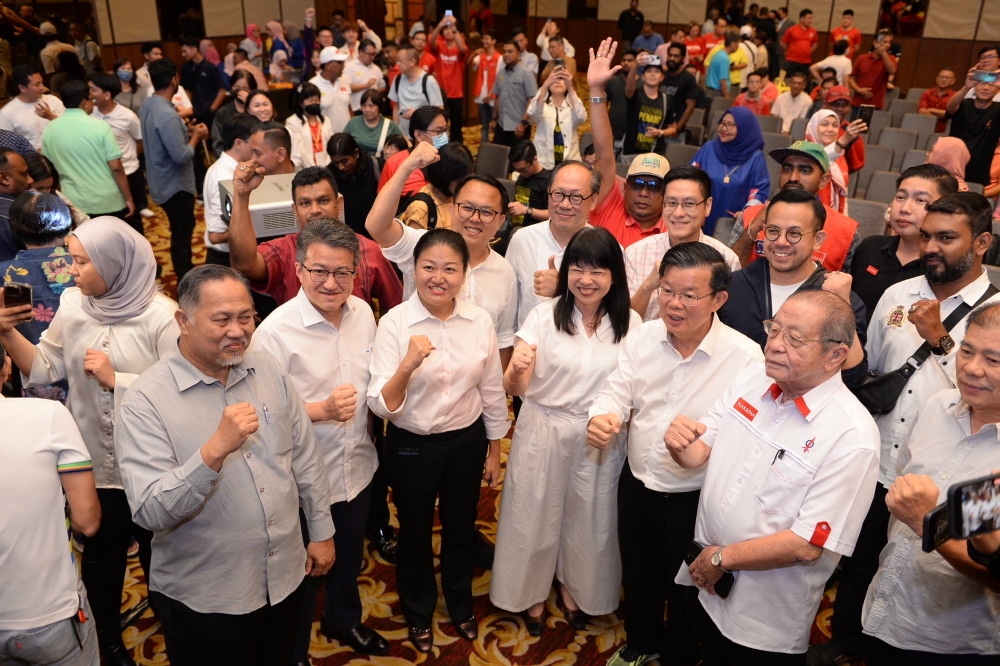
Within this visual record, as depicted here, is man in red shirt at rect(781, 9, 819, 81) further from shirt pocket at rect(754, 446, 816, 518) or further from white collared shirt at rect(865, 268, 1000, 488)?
shirt pocket at rect(754, 446, 816, 518)

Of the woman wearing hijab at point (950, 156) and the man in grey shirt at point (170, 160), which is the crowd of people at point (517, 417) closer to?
the woman wearing hijab at point (950, 156)

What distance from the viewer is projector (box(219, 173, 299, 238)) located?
3328 mm

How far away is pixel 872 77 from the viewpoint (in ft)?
30.9

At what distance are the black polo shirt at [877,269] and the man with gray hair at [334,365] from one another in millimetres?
2071

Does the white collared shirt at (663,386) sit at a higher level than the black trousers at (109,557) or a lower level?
higher

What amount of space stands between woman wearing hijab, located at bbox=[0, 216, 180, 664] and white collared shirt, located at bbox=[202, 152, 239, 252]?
64.2 inches

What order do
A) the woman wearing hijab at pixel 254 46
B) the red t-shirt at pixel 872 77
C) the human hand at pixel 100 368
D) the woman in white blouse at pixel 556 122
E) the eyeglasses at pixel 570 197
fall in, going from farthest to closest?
the woman wearing hijab at pixel 254 46
the red t-shirt at pixel 872 77
the woman in white blouse at pixel 556 122
the eyeglasses at pixel 570 197
the human hand at pixel 100 368

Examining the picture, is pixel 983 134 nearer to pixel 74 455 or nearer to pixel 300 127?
pixel 300 127

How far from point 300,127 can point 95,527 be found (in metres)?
4.41

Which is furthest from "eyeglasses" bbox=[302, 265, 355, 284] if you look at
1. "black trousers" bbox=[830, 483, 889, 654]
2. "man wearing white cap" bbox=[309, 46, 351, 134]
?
"man wearing white cap" bbox=[309, 46, 351, 134]

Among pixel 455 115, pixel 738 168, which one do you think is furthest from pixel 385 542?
pixel 455 115

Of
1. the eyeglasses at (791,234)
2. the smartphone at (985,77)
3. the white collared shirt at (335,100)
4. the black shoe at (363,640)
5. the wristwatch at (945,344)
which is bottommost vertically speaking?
the black shoe at (363,640)

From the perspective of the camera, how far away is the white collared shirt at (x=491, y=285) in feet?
9.86

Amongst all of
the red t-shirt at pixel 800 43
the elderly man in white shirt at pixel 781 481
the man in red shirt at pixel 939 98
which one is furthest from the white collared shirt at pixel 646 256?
the red t-shirt at pixel 800 43
